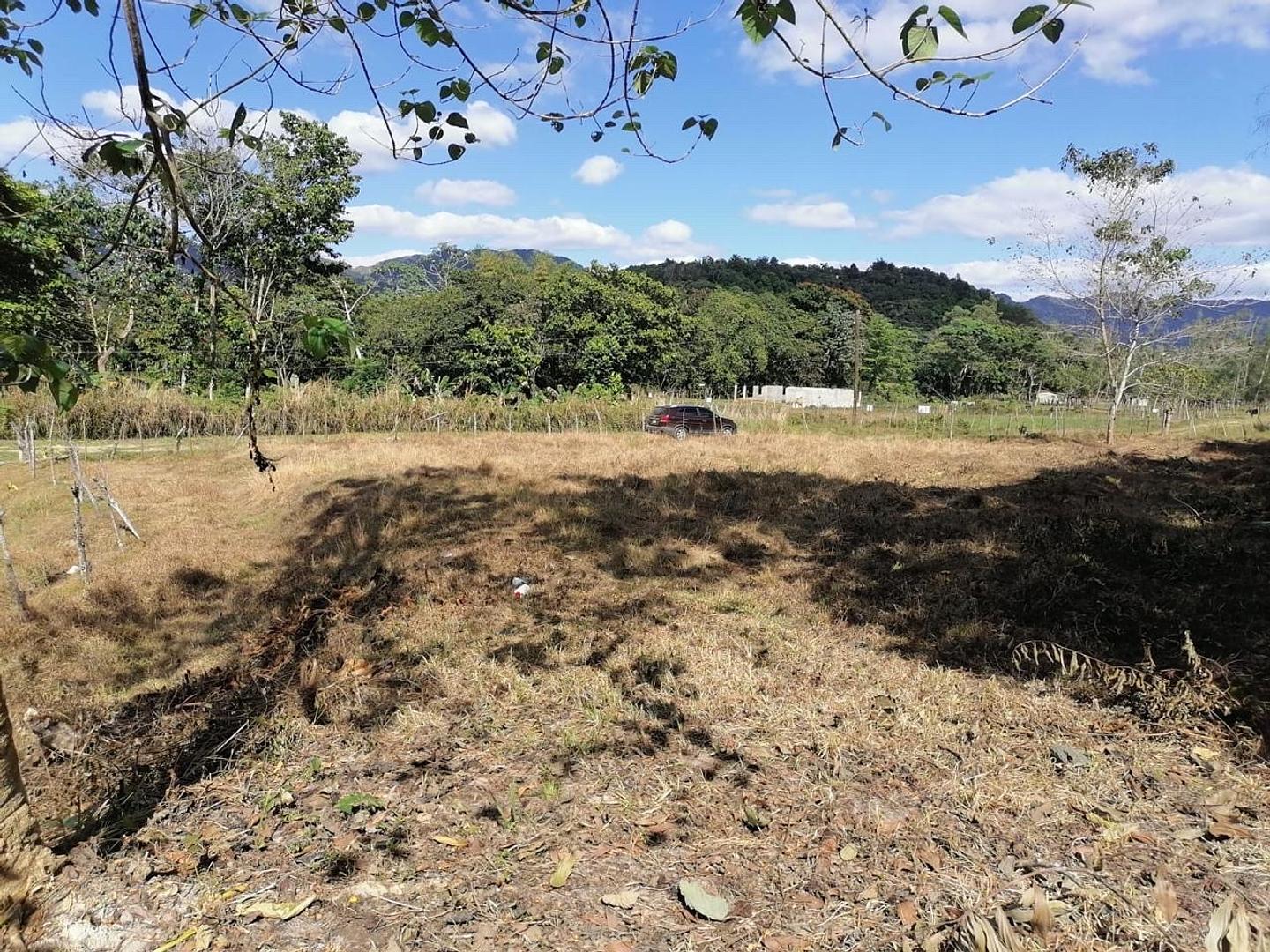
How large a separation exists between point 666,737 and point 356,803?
1.42 metres

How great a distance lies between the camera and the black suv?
21.8m

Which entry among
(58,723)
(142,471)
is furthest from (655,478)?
(142,471)

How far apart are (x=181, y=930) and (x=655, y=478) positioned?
9.67 metres

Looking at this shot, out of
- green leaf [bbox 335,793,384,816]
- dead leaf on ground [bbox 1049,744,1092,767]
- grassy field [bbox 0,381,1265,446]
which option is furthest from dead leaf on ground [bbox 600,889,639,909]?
grassy field [bbox 0,381,1265,446]

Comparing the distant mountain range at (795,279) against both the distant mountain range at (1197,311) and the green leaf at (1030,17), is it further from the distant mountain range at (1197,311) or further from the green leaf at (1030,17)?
the green leaf at (1030,17)

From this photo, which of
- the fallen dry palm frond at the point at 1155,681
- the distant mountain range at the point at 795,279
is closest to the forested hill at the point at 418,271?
the distant mountain range at the point at 795,279

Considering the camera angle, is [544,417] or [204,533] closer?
[204,533]

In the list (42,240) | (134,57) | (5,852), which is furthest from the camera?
(42,240)

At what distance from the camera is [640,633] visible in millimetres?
5039

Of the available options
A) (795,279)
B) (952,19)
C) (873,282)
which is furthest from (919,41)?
(873,282)

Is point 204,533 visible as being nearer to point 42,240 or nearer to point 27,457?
point 27,457

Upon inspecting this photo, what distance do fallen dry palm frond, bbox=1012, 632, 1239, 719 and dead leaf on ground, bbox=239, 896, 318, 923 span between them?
3.78 meters

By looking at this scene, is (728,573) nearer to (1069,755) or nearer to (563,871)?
(1069,755)

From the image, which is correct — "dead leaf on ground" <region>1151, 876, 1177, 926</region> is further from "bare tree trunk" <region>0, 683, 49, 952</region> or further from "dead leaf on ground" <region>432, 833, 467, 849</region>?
"bare tree trunk" <region>0, 683, 49, 952</region>
